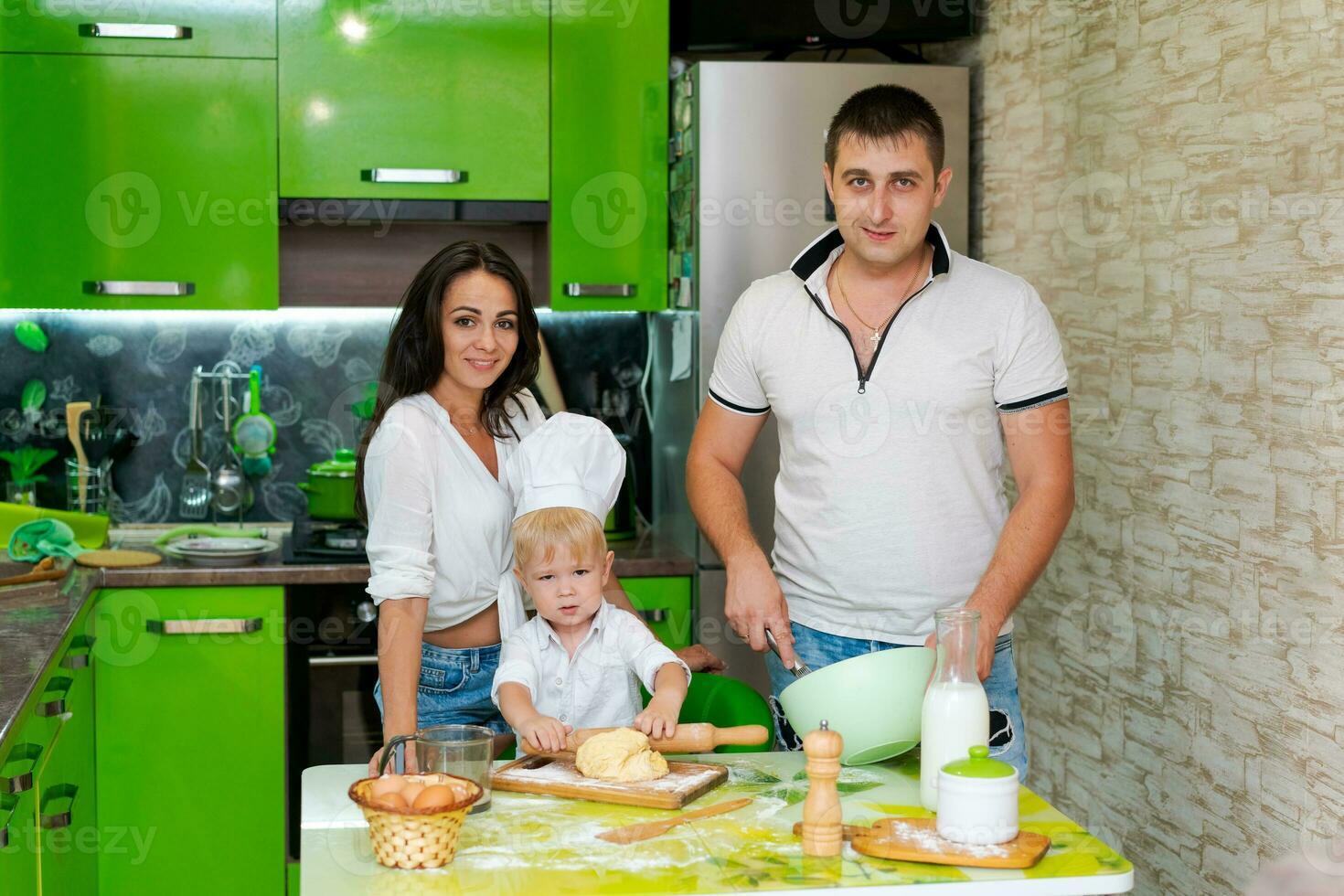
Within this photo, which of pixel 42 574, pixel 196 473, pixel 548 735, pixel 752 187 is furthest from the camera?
pixel 196 473

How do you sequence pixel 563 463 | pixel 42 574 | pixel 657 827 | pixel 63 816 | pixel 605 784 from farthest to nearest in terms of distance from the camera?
pixel 42 574
pixel 63 816
pixel 563 463
pixel 605 784
pixel 657 827

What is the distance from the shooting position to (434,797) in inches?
53.9

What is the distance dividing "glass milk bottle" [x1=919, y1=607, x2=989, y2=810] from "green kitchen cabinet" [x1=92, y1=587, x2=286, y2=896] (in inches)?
68.0

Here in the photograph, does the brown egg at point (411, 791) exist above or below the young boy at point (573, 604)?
below

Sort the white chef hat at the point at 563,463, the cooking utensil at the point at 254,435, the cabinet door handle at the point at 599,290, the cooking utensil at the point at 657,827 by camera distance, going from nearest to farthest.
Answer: the cooking utensil at the point at 657,827
the white chef hat at the point at 563,463
the cabinet door handle at the point at 599,290
the cooking utensil at the point at 254,435

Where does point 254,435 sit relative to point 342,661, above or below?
above

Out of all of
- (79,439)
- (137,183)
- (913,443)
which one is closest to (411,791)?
(913,443)

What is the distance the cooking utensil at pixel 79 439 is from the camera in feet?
10.7

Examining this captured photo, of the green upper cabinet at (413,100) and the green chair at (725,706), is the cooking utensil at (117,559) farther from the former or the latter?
the green chair at (725,706)

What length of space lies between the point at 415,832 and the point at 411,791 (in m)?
0.05

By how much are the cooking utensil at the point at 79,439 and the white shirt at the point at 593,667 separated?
177 centimetres

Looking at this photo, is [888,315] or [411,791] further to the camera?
[888,315]

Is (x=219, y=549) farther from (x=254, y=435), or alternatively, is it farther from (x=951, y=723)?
(x=951, y=723)

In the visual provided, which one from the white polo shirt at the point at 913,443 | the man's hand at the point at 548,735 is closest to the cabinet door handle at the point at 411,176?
the white polo shirt at the point at 913,443
